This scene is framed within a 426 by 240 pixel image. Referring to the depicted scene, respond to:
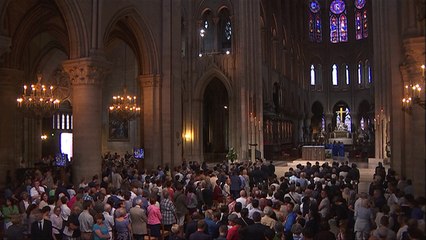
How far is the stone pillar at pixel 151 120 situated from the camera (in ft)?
68.9

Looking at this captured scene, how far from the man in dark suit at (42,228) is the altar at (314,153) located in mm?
26464

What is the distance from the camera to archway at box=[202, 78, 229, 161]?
4225 centimetres

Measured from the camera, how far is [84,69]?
54.0 feet

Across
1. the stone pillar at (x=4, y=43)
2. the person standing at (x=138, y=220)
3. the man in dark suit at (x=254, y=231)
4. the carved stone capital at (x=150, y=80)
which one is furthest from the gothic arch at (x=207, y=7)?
the man in dark suit at (x=254, y=231)

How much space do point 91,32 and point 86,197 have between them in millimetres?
8091

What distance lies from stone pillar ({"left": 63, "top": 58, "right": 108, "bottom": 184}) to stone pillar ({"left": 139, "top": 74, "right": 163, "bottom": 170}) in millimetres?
4487

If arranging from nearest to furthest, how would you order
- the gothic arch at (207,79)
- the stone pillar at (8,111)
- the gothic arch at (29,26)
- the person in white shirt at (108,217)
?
the person in white shirt at (108,217) → the stone pillar at (8,111) → the gothic arch at (29,26) → the gothic arch at (207,79)

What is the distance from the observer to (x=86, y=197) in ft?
35.9

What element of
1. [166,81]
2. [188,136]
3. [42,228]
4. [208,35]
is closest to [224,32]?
[208,35]

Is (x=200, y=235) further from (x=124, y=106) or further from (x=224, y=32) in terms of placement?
(x=224, y=32)

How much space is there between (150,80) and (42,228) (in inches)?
521

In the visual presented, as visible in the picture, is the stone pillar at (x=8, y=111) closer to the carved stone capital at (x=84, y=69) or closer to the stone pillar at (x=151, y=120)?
the carved stone capital at (x=84, y=69)

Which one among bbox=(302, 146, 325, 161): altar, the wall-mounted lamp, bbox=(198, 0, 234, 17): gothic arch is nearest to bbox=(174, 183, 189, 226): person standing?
bbox=(302, 146, 325, 161): altar

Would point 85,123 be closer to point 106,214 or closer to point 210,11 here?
point 106,214
